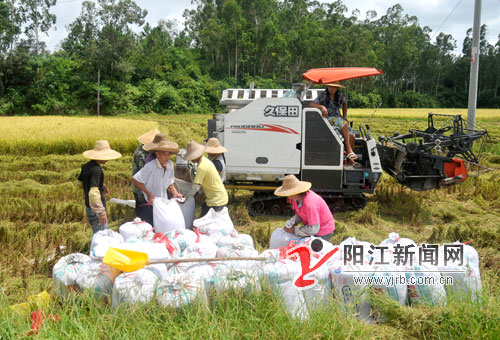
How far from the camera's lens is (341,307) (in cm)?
306

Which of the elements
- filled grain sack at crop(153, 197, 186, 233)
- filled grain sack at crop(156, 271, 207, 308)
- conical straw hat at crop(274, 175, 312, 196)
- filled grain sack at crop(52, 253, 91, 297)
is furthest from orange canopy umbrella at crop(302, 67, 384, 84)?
filled grain sack at crop(52, 253, 91, 297)

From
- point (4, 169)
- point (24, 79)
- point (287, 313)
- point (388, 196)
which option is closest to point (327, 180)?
point (388, 196)

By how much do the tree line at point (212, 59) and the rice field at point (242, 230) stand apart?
28.0 meters

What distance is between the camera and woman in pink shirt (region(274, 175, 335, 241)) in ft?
13.5

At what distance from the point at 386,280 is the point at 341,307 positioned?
0.45 m

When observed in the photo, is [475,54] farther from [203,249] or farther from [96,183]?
[96,183]

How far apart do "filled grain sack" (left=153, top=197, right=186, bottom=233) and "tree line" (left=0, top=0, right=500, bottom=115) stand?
1354 inches

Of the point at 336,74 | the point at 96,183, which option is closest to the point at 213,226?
the point at 96,183

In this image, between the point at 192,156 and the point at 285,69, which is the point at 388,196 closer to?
the point at 192,156

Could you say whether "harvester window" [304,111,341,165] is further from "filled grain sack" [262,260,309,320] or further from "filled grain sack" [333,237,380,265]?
"filled grain sack" [262,260,309,320]

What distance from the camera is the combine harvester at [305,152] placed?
6.67m

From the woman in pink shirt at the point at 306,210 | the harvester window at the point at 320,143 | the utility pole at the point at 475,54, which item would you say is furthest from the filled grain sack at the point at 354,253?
the utility pole at the point at 475,54

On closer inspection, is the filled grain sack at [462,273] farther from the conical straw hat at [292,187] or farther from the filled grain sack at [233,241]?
the filled grain sack at [233,241]

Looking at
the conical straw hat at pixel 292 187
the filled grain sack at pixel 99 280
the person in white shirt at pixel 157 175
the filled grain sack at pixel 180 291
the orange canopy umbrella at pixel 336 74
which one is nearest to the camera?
the filled grain sack at pixel 180 291
